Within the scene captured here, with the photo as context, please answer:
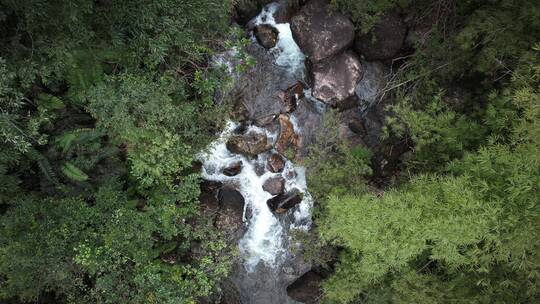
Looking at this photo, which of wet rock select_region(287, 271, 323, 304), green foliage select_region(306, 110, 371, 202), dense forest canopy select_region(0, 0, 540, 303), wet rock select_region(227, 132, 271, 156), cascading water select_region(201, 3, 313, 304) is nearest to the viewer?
dense forest canopy select_region(0, 0, 540, 303)

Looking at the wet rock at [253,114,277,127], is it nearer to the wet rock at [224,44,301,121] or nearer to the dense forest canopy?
the wet rock at [224,44,301,121]

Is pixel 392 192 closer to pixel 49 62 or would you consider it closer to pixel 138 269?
pixel 138 269

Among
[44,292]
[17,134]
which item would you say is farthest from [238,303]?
[17,134]

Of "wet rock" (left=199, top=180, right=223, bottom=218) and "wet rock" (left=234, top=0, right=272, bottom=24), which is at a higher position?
"wet rock" (left=234, top=0, right=272, bottom=24)

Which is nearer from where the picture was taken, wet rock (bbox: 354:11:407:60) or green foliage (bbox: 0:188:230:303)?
green foliage (bbox: 0:188:230:303)

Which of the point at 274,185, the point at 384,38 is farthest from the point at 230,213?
the point at 384,38

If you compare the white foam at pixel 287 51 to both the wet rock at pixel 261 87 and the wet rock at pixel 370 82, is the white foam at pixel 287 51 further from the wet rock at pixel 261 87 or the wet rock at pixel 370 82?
the wet rock at pixel 370 82

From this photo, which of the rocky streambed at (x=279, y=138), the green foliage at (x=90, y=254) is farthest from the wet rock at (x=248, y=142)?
the green foliage at (x=90, y=254)

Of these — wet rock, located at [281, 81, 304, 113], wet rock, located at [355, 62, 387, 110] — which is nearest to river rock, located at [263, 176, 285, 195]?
wet rock, located at [281, 81, 304, 113]
